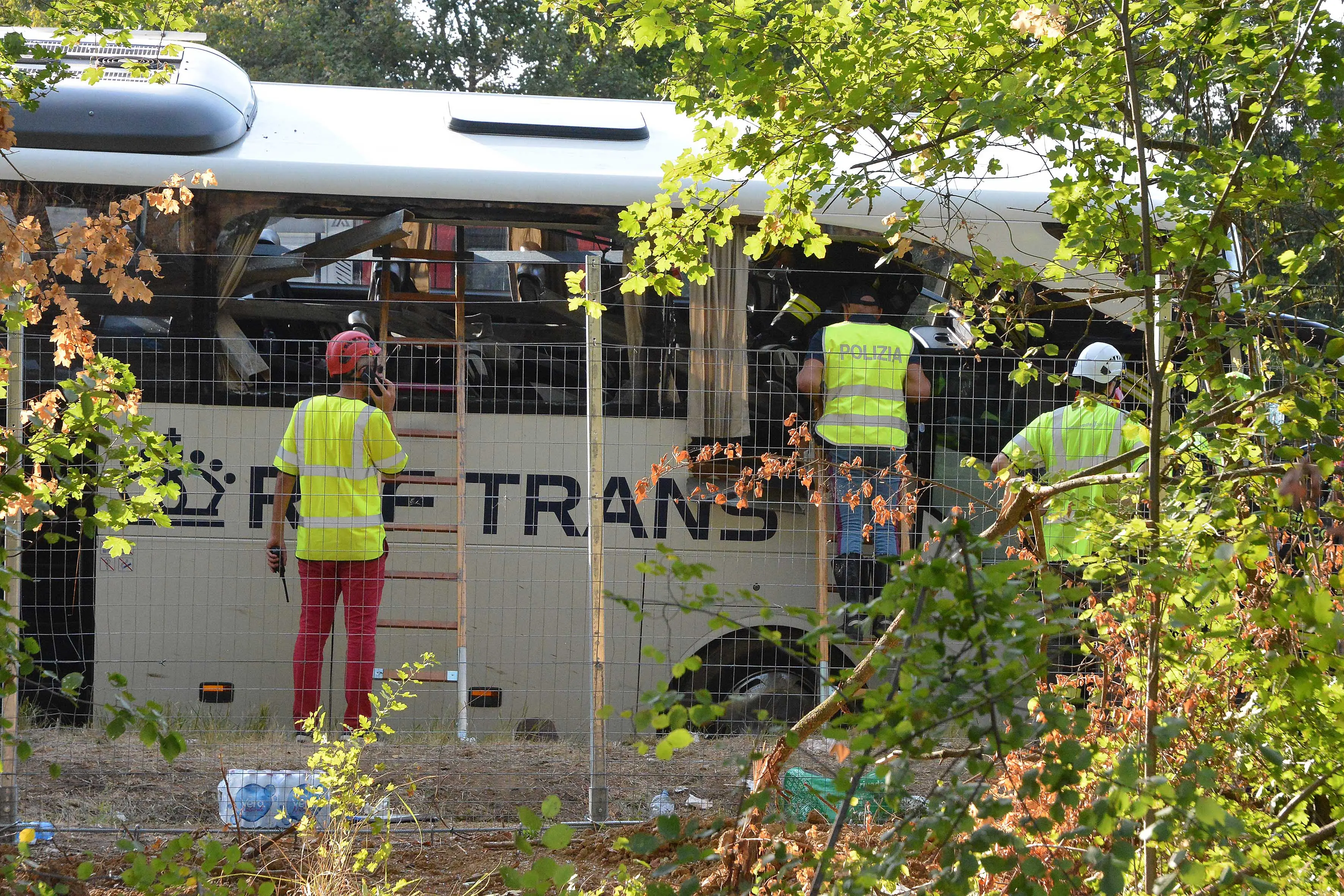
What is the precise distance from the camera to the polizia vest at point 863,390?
624cm

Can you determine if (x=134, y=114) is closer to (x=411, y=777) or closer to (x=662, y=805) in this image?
(x=411, y=777)

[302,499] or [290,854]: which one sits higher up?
[302,499]

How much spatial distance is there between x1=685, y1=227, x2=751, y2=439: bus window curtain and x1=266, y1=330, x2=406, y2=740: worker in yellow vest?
5.19 ft

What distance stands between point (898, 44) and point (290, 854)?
10.5ft

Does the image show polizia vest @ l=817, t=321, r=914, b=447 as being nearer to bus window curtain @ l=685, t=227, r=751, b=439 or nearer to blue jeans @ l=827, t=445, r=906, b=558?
blue jeans @ l=827, t=445, r=906, b=558

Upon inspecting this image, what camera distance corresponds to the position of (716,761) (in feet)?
18.9

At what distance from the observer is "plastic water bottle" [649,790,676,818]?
488 centimetres

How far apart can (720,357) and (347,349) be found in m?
1.93

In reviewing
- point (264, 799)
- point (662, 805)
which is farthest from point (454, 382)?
point (662, 805)

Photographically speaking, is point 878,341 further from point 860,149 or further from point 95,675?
point 95,675

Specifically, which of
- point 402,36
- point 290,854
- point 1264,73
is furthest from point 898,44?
point 402,36

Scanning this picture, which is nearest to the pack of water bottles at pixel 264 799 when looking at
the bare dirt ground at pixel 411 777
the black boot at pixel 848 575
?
the bare dirt ground at pixel 411 777

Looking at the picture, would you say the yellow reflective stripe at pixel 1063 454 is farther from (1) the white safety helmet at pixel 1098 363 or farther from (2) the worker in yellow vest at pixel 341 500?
(2) the worker in yellow vest at pixel 341 500

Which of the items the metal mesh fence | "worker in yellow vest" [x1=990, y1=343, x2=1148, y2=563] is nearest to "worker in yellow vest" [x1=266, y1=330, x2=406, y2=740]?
the metal mesh fence
